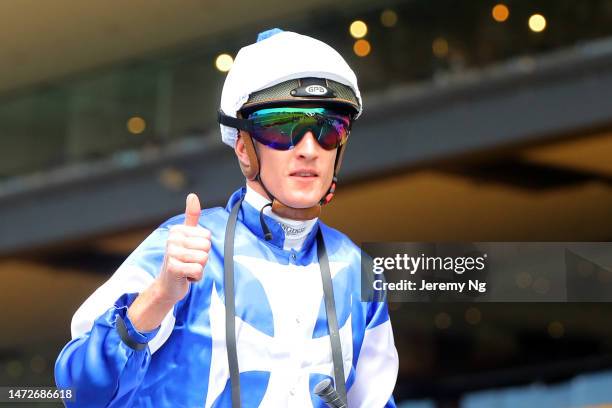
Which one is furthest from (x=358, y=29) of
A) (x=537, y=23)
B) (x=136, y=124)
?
(x=136, y=124)

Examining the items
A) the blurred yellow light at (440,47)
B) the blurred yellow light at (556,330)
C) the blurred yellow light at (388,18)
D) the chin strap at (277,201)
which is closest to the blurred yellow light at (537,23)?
the blurred yellow light at (440,47)

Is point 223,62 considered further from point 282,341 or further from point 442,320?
point 282,341

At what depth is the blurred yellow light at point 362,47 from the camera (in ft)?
22.5

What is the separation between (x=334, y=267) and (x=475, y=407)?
5717 millimetres

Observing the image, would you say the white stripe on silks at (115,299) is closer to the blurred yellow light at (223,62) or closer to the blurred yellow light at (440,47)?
the blurred yellow light at (440,47)

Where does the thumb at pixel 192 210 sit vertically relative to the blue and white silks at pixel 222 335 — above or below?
above

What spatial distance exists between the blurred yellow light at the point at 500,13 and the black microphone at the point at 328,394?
16.2ft

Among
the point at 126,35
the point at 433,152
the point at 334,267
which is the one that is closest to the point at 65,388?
the point at 334,267

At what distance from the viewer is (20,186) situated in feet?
25.5

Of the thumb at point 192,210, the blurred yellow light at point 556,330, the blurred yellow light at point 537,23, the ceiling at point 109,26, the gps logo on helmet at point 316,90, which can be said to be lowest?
the thumb at point 192,210

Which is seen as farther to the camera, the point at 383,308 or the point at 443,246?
the point at 443,246

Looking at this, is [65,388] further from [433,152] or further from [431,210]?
[431,210]

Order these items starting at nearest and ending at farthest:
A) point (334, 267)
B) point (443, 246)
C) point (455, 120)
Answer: point (334, 267) → point (443, 246) → point (455, 120)

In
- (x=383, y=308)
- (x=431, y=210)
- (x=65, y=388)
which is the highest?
(x=431, y=210)
